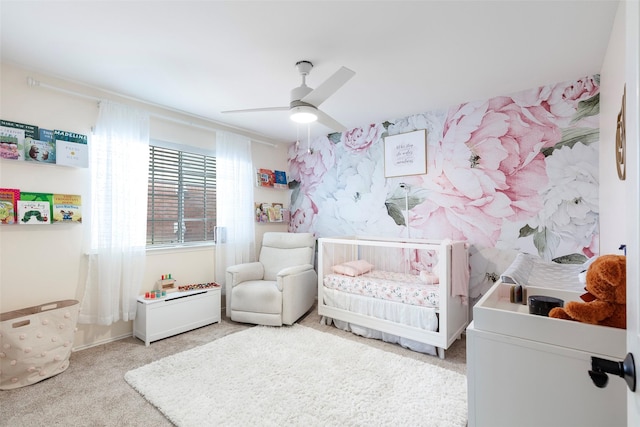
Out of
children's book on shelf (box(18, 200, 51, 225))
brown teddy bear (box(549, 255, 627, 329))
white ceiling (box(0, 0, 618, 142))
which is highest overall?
white ceiling (box(0, 0, 618, 142))

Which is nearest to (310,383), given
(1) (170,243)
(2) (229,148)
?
(1) (170,243)

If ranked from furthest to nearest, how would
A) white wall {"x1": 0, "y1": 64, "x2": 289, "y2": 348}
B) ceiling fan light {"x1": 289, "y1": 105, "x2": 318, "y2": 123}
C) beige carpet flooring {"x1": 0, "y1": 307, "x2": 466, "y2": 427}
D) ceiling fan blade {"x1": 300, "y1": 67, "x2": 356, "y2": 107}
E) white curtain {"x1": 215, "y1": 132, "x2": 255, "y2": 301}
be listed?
1. white curtain {"x1": 215, "y1": 132, "x2": 255, "y2": 301}
2. white wall {"x1": 0, "y1": 64, "x2": 289, "y2": 348}
3. ceiling fan light {"x1": 289, "y1": 105, "x2": 318, "y2": 123}
4. ceiling fan blade {"x1": 300, "y1": 67, "x2": 356, "y2": 107}
5. beige carpet flooring {"x1": 0, "y1": 307, "x2": 466, "y2": 427}

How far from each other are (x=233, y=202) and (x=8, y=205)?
6.51 ft

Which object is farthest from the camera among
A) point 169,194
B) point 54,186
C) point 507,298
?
point 169,194

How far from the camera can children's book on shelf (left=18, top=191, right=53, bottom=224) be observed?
232 cm

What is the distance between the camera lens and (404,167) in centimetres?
349

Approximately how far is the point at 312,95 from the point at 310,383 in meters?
2.05

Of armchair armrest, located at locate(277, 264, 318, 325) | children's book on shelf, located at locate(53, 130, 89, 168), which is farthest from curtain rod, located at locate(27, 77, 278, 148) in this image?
armchair armrest, located at locate(277, 264, 318, 325)

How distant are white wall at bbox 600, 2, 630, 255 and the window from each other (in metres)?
3.72

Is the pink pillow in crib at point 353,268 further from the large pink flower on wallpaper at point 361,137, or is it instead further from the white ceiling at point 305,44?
the white ceiling at point 305,44

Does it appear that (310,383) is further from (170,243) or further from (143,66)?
(143,66)

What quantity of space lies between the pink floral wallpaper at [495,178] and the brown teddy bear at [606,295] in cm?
194

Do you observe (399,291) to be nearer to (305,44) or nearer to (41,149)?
(305,44)

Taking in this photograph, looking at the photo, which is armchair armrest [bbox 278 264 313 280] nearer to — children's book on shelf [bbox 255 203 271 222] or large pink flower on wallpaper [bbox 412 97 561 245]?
children's book on shelf [bbox 255 203 271 222]
